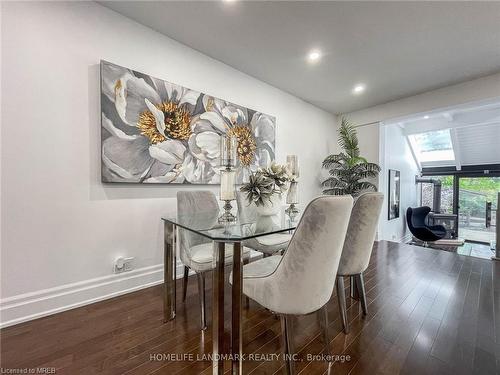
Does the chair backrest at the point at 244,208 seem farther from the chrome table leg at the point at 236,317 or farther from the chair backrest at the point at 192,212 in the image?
the chrome table leg at the point at 236,317

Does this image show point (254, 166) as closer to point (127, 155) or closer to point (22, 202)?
point (127, 155)

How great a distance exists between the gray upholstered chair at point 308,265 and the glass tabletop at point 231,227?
249 millimetres

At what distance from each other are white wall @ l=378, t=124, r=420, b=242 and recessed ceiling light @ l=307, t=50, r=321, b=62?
8.71 ft

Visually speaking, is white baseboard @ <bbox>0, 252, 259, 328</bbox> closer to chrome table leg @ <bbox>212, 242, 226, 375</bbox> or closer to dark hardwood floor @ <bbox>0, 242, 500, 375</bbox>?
dark hardwood floor @ <bbox>0, 242, 500, 375</bbox>

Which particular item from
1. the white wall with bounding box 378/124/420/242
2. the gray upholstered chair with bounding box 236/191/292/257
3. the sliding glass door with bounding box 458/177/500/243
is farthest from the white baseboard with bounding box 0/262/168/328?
the sliding glass door with bounding box 458/177/500/243

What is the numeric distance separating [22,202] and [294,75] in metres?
3.43

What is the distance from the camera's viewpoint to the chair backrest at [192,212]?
5.91 ft

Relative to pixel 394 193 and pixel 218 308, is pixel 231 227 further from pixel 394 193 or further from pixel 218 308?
pixel 394 193

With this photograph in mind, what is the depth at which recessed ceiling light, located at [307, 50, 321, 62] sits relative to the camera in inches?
107

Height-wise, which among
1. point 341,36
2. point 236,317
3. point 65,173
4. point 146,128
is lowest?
point 236,317

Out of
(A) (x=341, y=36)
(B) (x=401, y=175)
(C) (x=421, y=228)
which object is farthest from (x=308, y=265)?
(B) (x=401, y=175)

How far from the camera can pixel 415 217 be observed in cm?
522

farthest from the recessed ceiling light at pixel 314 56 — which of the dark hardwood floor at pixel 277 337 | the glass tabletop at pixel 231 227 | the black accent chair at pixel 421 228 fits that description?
the black accent chair at pixel 421 228

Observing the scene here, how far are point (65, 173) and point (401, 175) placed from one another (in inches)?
268
